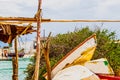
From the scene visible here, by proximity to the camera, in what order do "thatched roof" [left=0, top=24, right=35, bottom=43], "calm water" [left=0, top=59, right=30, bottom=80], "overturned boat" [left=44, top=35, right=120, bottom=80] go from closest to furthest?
"thatched roof" [left=0, top=24, right=35, bottom=43] < "overturned boat" [left=44, top=35, right=120, bottom=80] < "calm water" [left=0, top=59, right=30, bottom=80]

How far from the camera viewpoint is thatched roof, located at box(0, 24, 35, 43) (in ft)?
21.5

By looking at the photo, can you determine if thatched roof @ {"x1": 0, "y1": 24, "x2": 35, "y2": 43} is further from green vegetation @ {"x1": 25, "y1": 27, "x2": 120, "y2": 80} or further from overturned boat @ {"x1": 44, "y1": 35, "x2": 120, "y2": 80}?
green vegetation @ {"x1": 25, "y1": 27, "x2": 120, "y2": 80}

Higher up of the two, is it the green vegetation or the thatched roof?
the thatched roof

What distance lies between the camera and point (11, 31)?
21.7 feet

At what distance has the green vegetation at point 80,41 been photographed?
1476 centimetres

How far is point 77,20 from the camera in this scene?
686 centimetres

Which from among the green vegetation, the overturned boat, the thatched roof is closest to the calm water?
the green vegetation

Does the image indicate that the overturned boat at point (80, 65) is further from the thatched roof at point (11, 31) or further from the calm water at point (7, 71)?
the calm water at point (7, 71)

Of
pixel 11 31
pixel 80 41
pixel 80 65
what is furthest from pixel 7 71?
pixel 11 31

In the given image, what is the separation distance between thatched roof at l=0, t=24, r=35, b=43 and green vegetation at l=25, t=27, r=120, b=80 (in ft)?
25.5

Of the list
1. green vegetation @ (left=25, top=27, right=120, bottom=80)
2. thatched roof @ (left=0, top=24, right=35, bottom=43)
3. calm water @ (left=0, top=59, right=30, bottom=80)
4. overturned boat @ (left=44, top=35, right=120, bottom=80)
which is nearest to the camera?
thatched roof @ (left=0, top=24, right=35, bottom=43)

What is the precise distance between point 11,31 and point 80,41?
893 cm

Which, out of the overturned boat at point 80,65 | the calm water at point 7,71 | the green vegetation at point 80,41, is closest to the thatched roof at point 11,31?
the overturned boat at point 80,65

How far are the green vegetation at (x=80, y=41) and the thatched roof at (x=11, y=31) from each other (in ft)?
25.5
